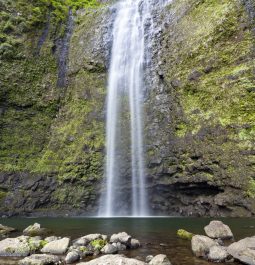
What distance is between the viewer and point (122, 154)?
23.8 metres

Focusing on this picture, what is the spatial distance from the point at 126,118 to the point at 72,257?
16.7 m

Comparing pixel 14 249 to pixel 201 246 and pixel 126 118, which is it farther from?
pixel 126 118

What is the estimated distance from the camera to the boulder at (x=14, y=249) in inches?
383

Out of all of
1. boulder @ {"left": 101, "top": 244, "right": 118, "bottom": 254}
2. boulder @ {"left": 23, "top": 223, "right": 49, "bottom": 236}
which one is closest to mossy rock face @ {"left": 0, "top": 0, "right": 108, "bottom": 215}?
boulder @ {"left": 23, "top": 223, "right": 49, "bottom": 236}

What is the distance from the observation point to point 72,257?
29.1 ft

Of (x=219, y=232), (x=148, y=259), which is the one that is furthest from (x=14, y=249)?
(x=219, y=232)

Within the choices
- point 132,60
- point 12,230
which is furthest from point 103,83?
point 12,230

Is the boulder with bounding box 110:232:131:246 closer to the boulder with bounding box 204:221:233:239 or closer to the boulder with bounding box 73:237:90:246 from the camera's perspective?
the boulder with bounding box 73:237:90:246

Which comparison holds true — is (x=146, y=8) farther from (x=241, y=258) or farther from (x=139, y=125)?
(x=241, y=258)

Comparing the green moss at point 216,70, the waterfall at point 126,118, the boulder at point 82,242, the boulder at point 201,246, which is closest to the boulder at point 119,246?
the boulder at point 82,242

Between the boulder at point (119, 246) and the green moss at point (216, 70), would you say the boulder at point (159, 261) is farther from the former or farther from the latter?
the green moss at point (216, 70)

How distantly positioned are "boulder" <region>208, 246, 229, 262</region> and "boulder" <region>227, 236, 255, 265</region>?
21 centimetres

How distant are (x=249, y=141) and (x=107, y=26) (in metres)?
16.7

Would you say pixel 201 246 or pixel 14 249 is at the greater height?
pixel 201 246
